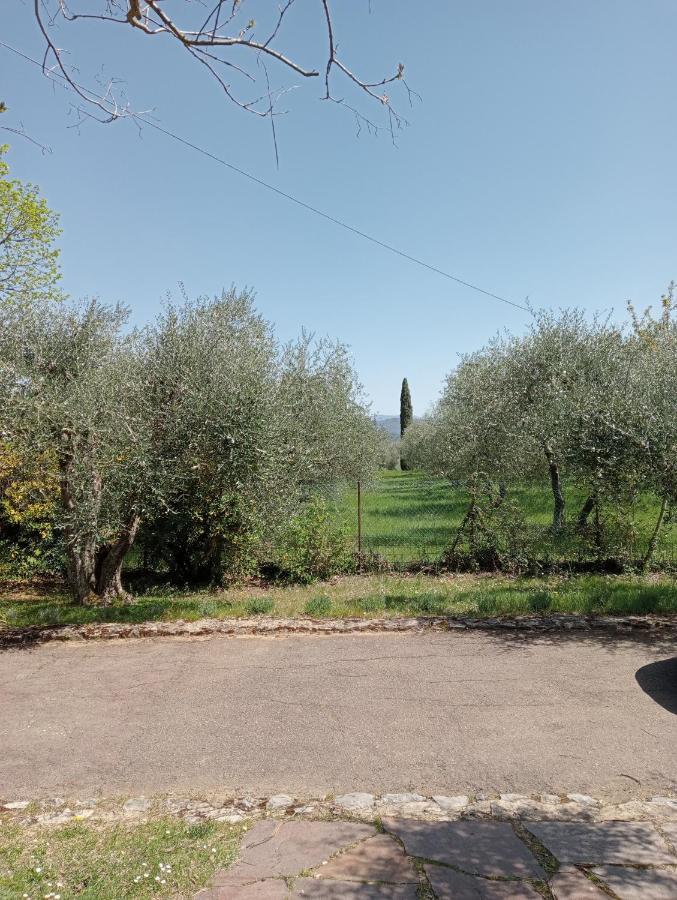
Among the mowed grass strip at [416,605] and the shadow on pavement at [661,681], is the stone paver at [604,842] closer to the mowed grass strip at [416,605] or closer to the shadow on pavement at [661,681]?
the shadow on pavement at [661,681]

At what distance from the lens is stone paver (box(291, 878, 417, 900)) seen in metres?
2.66

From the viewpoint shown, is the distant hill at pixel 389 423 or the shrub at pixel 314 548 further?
the distant hill at pixel 389 423

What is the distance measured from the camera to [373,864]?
2924mm

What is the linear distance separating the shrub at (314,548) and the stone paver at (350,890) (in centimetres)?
846

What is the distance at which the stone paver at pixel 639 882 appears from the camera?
2672mm

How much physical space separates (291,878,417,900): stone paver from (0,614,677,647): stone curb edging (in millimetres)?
4411

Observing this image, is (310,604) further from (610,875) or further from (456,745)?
(610,875)

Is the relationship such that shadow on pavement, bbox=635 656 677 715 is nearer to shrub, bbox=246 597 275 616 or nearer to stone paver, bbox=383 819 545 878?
stone paver, bbox=383 819 545 878

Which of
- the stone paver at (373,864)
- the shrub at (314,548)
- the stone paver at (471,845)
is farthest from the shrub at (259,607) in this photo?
the stone paver at (373,864)

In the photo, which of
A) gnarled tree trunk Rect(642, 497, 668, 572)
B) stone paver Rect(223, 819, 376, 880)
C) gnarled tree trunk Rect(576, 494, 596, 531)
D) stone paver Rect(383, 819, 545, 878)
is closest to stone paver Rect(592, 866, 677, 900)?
stone paver Rect(383, 819, 545, 878)

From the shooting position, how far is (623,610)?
7.74 meters

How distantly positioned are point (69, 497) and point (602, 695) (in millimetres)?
7234

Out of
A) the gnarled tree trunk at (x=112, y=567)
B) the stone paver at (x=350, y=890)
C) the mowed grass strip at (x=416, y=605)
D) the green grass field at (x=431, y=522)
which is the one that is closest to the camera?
the stone paver at (x=350, y=890)

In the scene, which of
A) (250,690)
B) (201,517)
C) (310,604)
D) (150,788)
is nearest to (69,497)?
(201,517)
